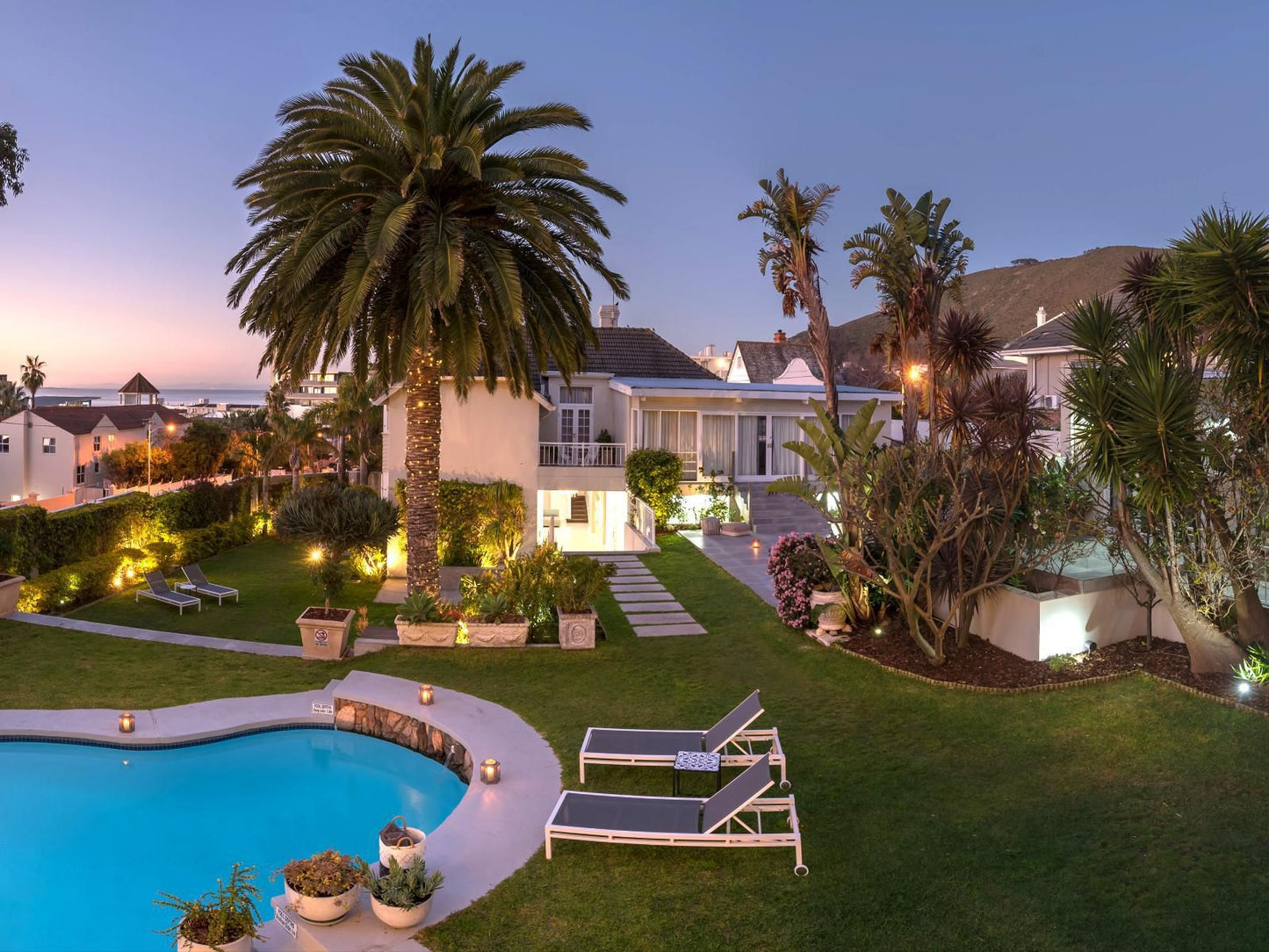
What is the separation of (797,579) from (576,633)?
415 cm

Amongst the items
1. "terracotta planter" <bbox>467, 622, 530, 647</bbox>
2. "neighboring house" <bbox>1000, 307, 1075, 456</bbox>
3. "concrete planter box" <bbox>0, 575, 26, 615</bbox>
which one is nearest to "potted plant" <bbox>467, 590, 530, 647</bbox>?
"terracotta planter" <bbox>467, 622, 530, 647</bbox>

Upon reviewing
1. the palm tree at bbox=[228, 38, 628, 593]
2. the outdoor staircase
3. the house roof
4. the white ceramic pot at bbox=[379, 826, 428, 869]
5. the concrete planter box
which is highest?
the house roof

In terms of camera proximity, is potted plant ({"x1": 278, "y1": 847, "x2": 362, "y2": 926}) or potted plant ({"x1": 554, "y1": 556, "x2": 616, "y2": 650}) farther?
potted plant ({"x1": 554, "y1": 556, "x2": 616, "y2": 650})

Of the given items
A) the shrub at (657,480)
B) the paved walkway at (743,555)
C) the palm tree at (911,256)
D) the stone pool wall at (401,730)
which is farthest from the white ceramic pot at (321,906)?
the palm tree at (911,256)

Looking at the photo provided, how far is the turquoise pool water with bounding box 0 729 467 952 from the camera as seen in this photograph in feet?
24.5

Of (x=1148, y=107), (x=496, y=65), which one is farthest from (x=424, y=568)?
(x=1148, y=107)

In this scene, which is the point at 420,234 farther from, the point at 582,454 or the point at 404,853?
the point at 582,454

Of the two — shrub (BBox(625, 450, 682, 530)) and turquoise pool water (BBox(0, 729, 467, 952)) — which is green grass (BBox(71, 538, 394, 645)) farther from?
shrub (BBox(625, 450, 682, 530))

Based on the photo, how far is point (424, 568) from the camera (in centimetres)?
1612

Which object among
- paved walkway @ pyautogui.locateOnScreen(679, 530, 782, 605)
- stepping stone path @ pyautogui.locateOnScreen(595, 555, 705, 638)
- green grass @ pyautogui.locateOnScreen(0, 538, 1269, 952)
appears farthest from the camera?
paved walkway @ pyautogui.locateOnScreen(679, 530, 782, 605)

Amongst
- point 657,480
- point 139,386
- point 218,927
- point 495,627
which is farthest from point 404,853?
point 139,386

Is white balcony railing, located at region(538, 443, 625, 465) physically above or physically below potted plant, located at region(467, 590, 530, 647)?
above

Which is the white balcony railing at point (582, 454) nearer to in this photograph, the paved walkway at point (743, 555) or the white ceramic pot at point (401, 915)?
the paved walkway at point (743, 555)

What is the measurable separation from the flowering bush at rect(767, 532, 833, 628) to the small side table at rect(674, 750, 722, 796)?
679 centimetres
